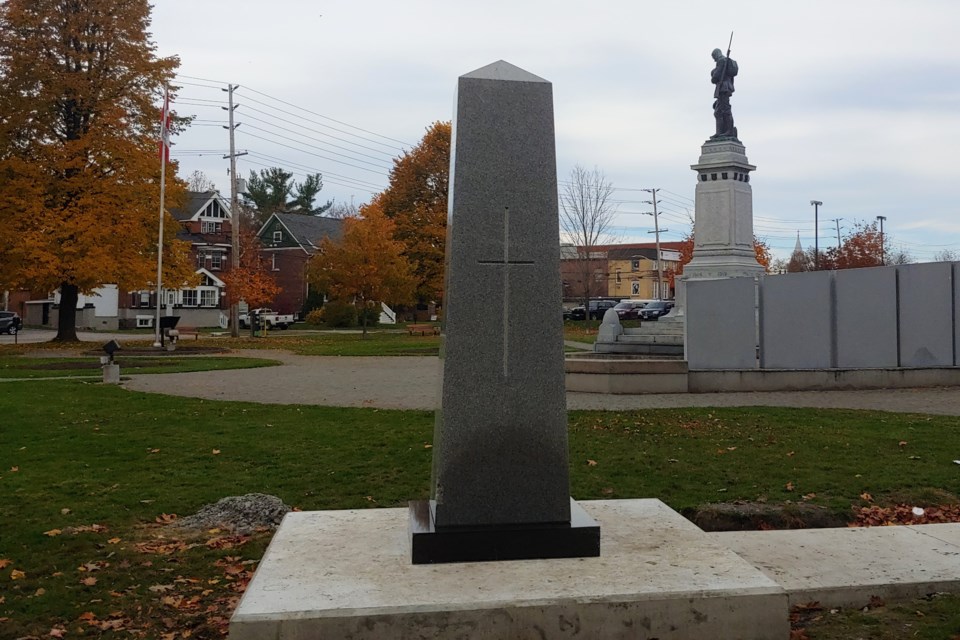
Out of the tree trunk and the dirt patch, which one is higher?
the tree trunk

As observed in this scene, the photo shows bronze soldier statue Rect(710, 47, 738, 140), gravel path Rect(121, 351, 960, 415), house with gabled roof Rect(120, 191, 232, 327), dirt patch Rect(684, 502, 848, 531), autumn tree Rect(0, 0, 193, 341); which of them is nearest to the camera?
dirt patch Rect(684, 502, 848, 531)

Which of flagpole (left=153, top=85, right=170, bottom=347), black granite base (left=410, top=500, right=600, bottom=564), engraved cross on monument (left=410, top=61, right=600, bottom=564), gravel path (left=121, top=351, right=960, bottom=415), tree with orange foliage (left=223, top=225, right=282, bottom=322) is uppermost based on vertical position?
flagpole (left=153, top=85, right=170, bottom=347)

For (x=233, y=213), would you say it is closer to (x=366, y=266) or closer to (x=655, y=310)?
(x=366, y=266)

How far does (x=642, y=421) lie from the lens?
11.2 metres

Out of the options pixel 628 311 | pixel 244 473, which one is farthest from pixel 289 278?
pixel 244 473

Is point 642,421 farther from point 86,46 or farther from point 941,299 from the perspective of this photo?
point 86,46

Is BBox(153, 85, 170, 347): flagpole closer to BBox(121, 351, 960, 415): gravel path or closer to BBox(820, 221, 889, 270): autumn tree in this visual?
BBox(121, 351, 960, 415): gravel path

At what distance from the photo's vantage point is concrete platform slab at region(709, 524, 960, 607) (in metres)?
4.46

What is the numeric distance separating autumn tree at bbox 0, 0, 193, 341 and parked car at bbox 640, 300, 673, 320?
3220 cm

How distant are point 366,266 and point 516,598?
129ft

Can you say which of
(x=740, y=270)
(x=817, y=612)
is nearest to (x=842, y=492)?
(x=817, y=612)

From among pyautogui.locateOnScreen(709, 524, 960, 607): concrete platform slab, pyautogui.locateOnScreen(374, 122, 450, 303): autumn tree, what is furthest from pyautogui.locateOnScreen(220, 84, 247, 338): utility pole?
pyautogui.locateOnScreen(709, 524, 960, 607): concrete platform slab

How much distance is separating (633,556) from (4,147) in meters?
29.8

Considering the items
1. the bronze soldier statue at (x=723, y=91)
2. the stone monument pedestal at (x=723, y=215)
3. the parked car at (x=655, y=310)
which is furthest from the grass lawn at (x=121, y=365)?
the parked car at (x=655, y=310)
